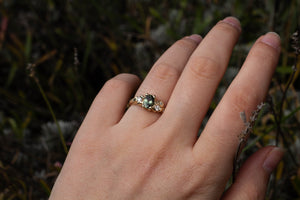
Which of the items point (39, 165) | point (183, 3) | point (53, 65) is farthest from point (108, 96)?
point (183, 3)

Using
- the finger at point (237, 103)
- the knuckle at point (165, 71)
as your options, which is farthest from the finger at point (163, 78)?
the finger at point (237, 103)

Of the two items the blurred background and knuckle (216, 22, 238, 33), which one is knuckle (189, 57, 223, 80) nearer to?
knuckle (216, 22, 238, 33)

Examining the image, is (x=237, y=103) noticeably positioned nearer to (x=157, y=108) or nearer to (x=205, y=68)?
(x=205, y=68)

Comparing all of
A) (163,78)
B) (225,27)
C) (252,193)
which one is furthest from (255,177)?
(225,27)

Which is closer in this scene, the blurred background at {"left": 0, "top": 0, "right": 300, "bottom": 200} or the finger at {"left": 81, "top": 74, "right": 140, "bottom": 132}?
the finger at {"left": 81, "top": 74, "right": 140, "bottom": 132}

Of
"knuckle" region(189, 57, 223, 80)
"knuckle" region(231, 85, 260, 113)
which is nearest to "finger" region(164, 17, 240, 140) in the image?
"knuckle" region(189, 57, 223, 80)

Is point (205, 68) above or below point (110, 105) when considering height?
above
